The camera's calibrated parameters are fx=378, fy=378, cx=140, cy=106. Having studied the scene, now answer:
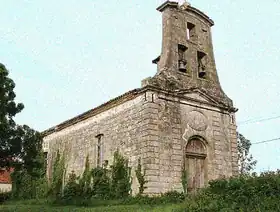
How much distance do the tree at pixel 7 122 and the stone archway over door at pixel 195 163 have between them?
7953 millimetres

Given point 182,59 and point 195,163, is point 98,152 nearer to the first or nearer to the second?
point 195,163

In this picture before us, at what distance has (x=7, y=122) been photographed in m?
12.4

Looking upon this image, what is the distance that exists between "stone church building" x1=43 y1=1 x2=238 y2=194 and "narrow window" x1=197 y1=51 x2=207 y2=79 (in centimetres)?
4

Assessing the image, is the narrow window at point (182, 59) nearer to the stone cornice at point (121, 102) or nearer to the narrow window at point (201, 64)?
the narrow window at point (201, 64)

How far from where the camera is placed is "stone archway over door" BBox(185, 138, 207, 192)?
17.6 meters

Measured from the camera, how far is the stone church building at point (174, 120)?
16531mm

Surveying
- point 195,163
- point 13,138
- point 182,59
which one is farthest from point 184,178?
point 13,138

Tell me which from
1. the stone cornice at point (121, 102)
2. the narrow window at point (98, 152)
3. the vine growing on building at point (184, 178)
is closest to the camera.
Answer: the vine growing on building at point (184, 178)

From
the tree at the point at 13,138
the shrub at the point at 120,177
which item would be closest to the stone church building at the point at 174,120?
the shrub at the point at 120,177

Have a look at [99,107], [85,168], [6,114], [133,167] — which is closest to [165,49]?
[99,107]

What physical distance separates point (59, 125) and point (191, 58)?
9.69 metres

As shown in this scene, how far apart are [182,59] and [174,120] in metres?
3.54

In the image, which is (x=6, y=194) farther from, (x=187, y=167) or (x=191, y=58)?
(x=191, y=58)

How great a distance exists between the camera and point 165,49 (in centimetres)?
1862
